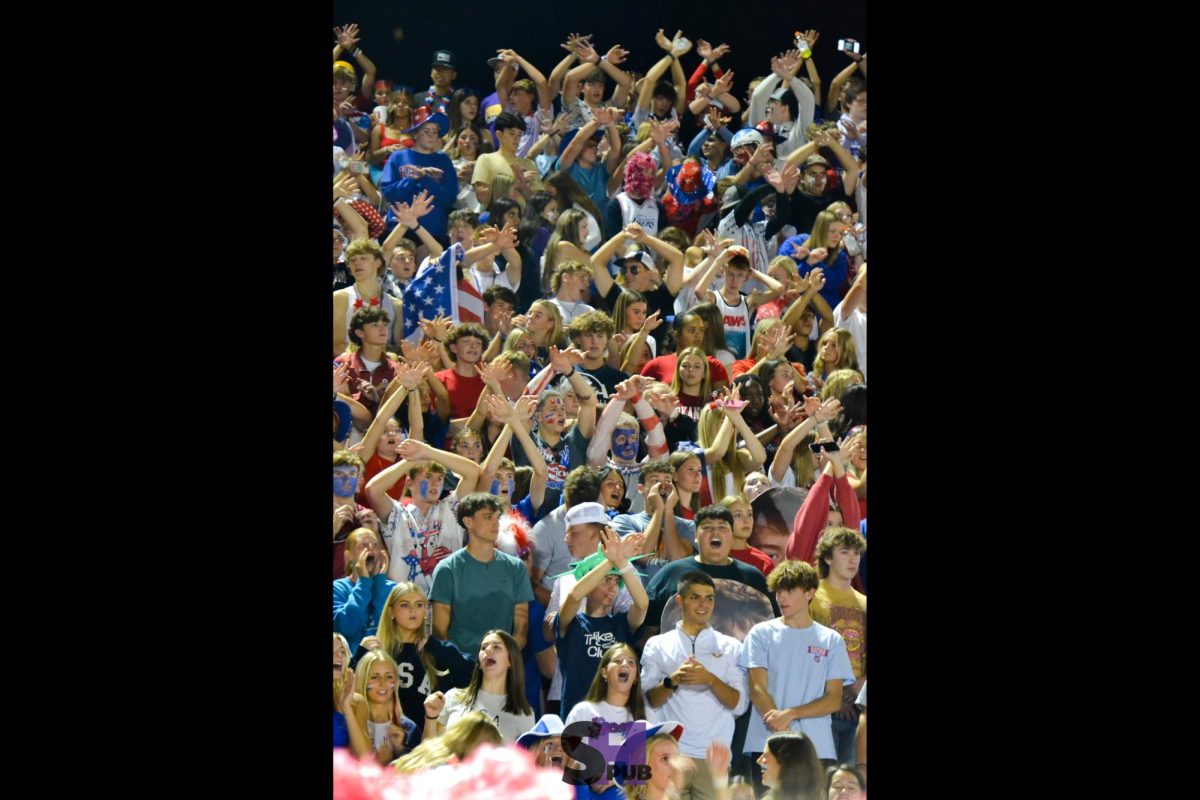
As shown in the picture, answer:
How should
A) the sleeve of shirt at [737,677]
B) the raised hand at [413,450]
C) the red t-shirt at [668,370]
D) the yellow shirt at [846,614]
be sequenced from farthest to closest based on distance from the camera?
the red t-shirt at [668,370]
the raised hand at [413,450]
the yellow shirt at [846,614]
the sleeve of shirt at [737,677]

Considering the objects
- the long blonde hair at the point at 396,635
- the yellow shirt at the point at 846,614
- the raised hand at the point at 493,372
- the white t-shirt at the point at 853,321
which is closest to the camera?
the long blonde hair at the point at 396,635

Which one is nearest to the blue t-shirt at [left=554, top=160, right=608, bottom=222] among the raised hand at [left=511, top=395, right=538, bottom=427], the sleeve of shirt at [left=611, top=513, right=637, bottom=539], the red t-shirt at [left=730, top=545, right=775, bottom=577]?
the raised hand at [left=511, top=395, right=538, bottom=427]

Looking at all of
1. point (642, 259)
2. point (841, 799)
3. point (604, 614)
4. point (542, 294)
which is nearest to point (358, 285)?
point (542, 294)

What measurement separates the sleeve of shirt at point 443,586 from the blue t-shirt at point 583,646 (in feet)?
1.60

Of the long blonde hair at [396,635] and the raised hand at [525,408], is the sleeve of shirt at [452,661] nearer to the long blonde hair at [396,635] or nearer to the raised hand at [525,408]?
the long blonde hair at [396,635]

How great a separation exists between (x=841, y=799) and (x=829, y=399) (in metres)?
1.93

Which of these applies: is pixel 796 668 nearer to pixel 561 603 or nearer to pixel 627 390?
pixel 561 603

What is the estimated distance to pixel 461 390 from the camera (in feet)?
25.0

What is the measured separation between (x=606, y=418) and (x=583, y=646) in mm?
1109

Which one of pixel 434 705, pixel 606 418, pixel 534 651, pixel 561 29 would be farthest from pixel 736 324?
pixel 434 705

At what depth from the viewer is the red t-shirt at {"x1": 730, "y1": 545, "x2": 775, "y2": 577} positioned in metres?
7.21

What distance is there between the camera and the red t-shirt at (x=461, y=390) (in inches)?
299

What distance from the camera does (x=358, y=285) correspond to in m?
7.82

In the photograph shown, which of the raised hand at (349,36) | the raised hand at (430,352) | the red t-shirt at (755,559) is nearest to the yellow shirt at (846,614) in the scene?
the red t-shirt at (755,559)
